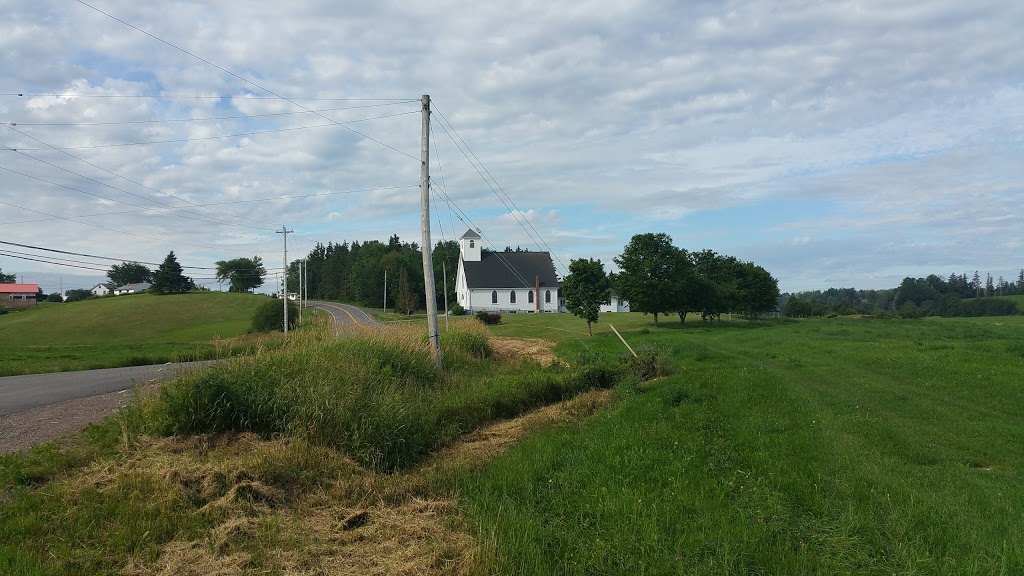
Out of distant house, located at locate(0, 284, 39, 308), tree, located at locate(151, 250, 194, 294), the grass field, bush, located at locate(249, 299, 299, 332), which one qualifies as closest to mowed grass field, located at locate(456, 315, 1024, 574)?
the grass field

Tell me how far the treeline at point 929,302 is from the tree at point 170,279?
87.8 metres

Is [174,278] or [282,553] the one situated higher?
[174,278]

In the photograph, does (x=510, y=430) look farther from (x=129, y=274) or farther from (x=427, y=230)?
(x=129, y=274)

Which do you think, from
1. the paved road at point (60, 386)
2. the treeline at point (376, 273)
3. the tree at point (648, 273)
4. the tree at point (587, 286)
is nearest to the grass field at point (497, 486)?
the paved road at point (60, 386)

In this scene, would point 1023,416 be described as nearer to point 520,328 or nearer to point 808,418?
point 808,418

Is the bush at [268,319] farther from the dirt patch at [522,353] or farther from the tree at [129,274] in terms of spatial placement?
the tree at [129,274]

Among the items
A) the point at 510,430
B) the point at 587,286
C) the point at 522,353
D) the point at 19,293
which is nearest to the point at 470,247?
the point at 587,286

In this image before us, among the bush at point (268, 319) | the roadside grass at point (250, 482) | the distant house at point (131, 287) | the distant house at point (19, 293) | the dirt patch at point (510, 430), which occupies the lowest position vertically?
the dirt patch at point (510, 430)

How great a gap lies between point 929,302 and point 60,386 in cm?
11002

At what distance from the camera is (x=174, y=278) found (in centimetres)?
9656

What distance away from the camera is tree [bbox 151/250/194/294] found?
9281 centimetres

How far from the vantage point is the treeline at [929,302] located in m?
79.0

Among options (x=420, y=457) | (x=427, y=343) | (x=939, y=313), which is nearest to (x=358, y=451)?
(x=420, y=457)

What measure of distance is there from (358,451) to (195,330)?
192 ft
